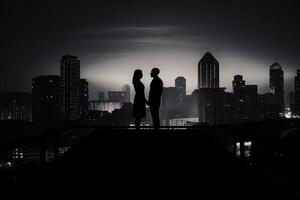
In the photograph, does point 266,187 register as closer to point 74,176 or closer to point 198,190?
point 198,190

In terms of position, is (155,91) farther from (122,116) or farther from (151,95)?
(122,116)

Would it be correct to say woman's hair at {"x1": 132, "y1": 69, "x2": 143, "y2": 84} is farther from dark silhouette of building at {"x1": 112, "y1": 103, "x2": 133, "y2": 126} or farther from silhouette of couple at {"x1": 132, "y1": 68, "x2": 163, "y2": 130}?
dark silhouette of building at {"x1": 112, "y1": 103, "x2": 133, "y2": 126}

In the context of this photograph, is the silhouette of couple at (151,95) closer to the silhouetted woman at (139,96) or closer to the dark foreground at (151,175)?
the silhouetted woman at (139,96)

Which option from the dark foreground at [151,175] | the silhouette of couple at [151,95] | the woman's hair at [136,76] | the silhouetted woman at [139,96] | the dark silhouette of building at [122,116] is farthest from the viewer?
the dark silhouette of building at [122,116]

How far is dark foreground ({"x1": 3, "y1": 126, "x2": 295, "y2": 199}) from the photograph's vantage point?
20.6 feet

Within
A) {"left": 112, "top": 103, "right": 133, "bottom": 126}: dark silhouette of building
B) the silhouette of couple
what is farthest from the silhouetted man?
{"left": 112, "top": 103, "right": 133, "bottom": 126}: dark silhouette of building

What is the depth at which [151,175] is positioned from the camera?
7.57 m

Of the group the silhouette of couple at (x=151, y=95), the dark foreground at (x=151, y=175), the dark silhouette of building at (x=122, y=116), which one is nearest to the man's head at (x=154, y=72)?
the silhouette of couple at (x=151, y=95)

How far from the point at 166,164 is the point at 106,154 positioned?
210 centimetres

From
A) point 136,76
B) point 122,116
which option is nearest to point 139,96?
point 136,76

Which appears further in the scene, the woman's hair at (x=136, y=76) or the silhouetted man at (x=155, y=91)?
the woman's hair at (x=136, y=76)

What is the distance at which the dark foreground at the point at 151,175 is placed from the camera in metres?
6.29

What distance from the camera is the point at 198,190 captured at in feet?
20.9

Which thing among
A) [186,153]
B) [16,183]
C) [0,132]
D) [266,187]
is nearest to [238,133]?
[186,153]
